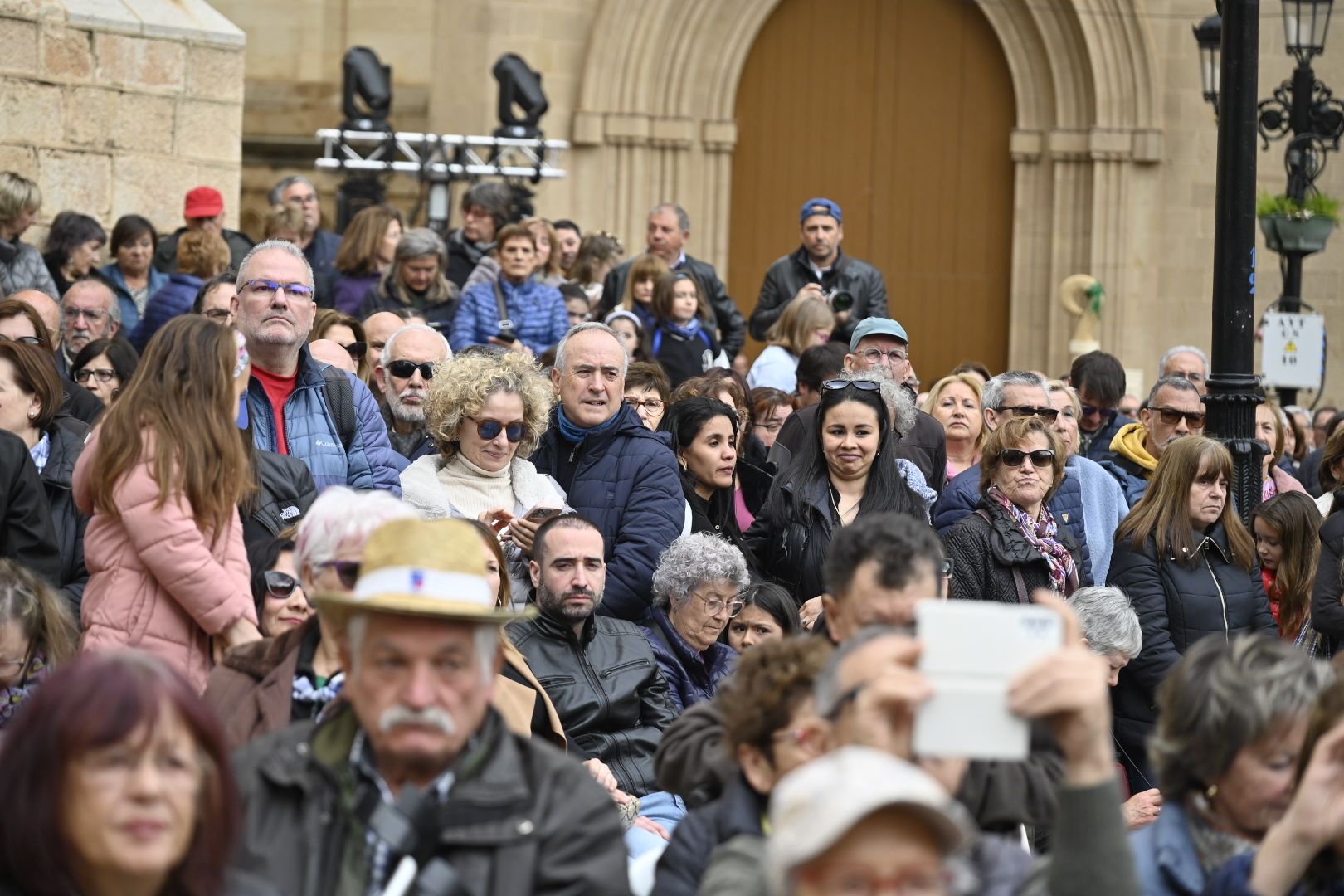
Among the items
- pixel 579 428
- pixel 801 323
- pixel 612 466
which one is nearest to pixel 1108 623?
pixel 612 466

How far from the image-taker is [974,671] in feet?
10.2

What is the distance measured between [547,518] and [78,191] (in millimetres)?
5855

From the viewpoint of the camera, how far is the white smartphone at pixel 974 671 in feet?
10.1

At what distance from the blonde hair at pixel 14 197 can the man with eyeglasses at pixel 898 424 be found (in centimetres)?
403

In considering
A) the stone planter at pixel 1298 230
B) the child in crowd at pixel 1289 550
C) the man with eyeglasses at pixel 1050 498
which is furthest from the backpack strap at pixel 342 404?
the stone planter at pixel 1298 230

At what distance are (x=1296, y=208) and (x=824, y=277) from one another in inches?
197

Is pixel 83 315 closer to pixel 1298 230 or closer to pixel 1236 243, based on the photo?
pixel 1236 243

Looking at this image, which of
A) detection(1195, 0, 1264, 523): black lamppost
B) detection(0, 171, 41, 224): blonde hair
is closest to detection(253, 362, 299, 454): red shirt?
detection(1195, 0, 1264, 523): black lamppost

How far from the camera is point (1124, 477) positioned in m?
9.10

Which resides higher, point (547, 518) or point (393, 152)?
point (393, 152)

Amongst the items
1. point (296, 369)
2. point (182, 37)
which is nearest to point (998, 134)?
point (182, 37)

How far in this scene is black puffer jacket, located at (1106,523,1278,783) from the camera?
287 inches

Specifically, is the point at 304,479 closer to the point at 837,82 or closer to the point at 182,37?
the point at 182,37

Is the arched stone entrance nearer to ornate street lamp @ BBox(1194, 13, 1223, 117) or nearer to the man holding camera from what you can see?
ornate street lamp @ BBox(1194, 13, 1223, 117)
